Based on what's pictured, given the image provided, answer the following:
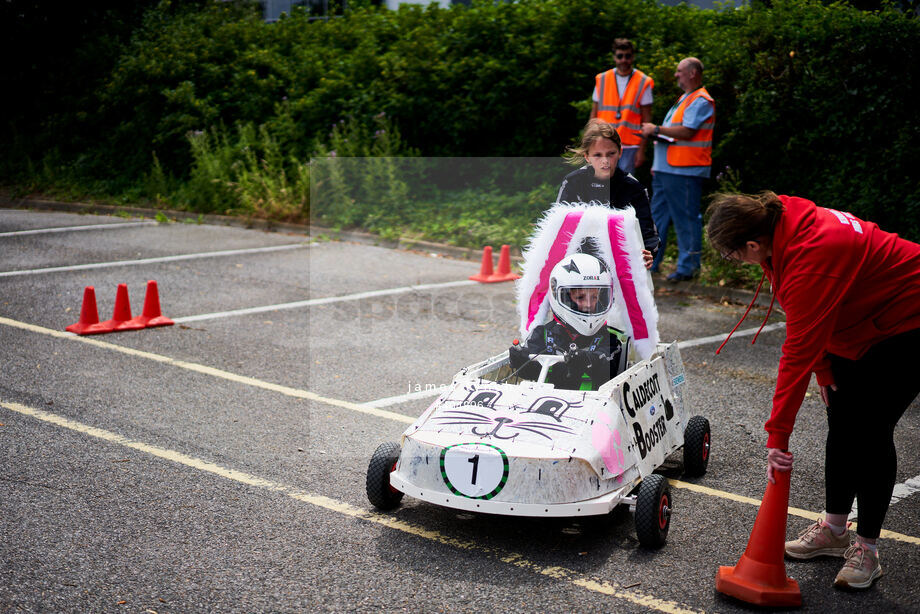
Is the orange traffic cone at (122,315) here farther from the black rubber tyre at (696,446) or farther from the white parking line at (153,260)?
the black rubber tyre at (696,446)

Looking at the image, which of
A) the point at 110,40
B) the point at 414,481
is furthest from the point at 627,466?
the point at 110,40

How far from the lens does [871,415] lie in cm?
419

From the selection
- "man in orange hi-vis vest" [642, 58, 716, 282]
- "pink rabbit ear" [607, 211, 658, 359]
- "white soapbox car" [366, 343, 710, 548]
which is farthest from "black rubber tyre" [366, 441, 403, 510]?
"man in orange hi-vis vest" [642, 58, 716, 282]

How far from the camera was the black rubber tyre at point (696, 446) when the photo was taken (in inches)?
221

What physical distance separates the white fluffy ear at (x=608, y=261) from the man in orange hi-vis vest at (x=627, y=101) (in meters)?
5.99

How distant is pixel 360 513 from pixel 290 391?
7.73ft

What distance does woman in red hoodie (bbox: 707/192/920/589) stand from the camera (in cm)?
390

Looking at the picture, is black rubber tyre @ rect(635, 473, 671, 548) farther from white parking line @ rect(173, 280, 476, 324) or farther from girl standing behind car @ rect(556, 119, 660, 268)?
white parking line @ rect(173, 280, 476, 324)

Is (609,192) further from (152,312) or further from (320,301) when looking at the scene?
(152,312)

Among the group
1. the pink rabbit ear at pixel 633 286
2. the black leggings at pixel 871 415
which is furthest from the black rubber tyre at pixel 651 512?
the pink rabbit ear at pixel 633 286

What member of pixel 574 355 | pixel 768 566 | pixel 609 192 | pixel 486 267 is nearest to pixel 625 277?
pixel 574 355

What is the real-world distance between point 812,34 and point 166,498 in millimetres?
10006

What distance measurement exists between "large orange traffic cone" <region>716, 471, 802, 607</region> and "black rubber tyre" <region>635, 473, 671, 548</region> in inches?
18.0

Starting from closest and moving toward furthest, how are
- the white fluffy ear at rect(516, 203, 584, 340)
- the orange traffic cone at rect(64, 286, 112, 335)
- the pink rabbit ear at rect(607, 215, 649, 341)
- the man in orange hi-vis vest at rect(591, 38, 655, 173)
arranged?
1. the pink rabbit ear at rect(607, 215, 649, 341)
2. the white fluffy ear at rect(516, 203, 584, 340)
3. the orange traffic cone at rect(64, 286, 112, 335)
4. the man in orange hi-vis vest at rect(591, 38, 655, 173)
